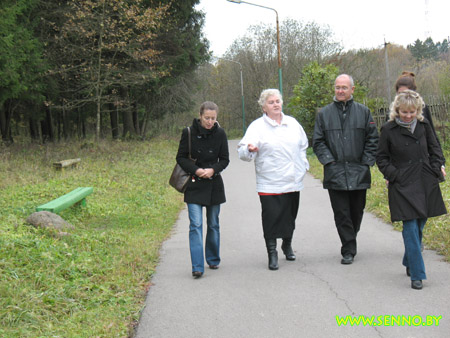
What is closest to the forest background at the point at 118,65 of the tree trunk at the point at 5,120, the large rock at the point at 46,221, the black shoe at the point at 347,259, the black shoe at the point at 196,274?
the tree trunk at the point at 5,120

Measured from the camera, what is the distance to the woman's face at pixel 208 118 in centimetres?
557

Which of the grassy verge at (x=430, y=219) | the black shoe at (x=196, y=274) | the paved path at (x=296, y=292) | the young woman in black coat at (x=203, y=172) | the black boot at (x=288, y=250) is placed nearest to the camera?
the paved path at (x=296, y=292)

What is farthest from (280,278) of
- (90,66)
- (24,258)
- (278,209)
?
(90,66)

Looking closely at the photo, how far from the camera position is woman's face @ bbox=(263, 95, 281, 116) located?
5.72m

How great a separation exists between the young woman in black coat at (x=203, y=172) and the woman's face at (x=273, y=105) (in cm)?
58

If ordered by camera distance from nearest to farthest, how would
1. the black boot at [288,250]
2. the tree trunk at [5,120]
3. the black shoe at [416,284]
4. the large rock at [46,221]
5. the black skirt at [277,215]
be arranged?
the black shoe at [416,284] → the black skirt at [277,215] → the black boot at [288,250] → the large rock at [46,221] → the tree trunk at [5,120]

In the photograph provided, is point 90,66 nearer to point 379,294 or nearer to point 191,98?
point 191,98

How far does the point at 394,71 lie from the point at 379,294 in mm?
39563

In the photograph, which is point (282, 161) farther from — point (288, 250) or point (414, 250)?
point (414, 250)

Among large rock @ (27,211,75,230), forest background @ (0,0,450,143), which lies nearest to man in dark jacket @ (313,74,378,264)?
large rock @ (27,211,75,230)

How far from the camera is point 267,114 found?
583 centimetres

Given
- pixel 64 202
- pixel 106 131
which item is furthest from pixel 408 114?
pixel 106 131

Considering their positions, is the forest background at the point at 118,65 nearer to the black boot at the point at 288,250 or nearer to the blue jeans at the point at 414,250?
the black boot at the point at 288,250

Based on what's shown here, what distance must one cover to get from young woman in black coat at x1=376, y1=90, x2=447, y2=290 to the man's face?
780 mm
